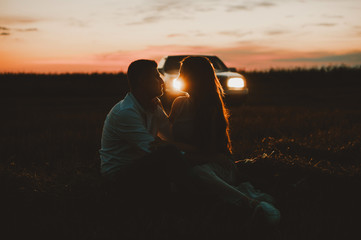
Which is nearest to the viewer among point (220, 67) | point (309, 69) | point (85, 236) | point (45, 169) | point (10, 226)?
point (85, 236)

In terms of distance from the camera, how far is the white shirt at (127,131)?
3734mm

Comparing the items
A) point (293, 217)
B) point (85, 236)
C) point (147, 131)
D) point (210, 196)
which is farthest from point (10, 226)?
point (293, 217)

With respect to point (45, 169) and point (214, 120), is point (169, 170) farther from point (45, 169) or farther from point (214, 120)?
point (45, 169)

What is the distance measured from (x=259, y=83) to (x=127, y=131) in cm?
2373

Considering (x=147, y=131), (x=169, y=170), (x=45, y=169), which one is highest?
(x=147, y=131)

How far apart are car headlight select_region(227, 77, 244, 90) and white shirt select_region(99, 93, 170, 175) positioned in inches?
370

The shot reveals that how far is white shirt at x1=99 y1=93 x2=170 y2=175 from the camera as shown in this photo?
3734 mm

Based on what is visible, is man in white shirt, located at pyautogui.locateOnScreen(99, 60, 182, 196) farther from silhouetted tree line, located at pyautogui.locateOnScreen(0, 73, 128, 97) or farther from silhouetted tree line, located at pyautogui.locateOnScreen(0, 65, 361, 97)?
silhouetted tree line, located at pyautogui.locateOnScreen(0, 73, 128, 97)

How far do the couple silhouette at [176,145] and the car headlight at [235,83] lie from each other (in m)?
9.33

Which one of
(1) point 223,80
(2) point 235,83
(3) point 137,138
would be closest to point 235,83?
(2) point 235,83

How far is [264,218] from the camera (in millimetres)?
3416

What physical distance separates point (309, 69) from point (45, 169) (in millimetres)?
26289

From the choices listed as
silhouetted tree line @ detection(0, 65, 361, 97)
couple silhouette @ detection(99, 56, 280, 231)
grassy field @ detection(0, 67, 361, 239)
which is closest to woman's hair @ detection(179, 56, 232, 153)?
couple silhouette @ detection(99, 56, 280, 231)

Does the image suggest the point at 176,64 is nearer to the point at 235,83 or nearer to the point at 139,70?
the point at 235,83
